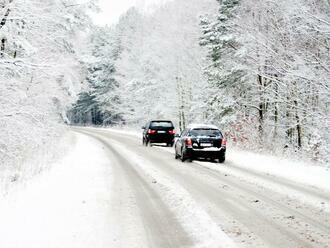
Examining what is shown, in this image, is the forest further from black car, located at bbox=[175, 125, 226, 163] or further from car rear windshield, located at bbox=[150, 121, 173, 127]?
car rear windshield, located at bbox=[150, 121, 173, 127]

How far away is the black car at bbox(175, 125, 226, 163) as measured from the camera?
19453mm

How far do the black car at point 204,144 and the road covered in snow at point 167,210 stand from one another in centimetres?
400

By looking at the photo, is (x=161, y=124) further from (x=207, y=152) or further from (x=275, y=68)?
(x=275, y=68)

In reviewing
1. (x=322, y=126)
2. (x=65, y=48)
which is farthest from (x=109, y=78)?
(x=322, y=126)

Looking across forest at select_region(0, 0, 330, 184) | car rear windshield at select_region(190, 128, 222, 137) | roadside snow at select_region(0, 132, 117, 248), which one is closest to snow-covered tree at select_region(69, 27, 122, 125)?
forest at select_region(0, 0, 330, 184)

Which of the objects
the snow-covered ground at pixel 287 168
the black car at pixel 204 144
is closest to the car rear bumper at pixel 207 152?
the black car at pixel 204 144

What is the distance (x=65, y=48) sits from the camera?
2480cm

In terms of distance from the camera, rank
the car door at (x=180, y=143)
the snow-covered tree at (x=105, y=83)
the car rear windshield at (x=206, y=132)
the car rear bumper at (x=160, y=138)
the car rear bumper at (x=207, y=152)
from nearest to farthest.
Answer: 1. the car rear bumper at (x=207, y=152)
2. the car rear windshield at (x=206, y=132)
3. the car door at (x=180, y=143)
4. the car rear bumper at (x=160, y=138)
5. the snow-covered tree at (x=105, y=83)

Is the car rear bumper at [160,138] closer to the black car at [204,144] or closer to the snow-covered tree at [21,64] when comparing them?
the black car at [204,144]

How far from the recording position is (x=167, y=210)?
888 centimetres

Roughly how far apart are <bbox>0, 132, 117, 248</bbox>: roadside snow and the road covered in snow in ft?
0.05

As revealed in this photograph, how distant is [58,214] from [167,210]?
206 centimetres

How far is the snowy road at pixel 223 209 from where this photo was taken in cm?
679

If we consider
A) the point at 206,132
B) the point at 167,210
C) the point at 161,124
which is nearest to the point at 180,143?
the point at 206,132
